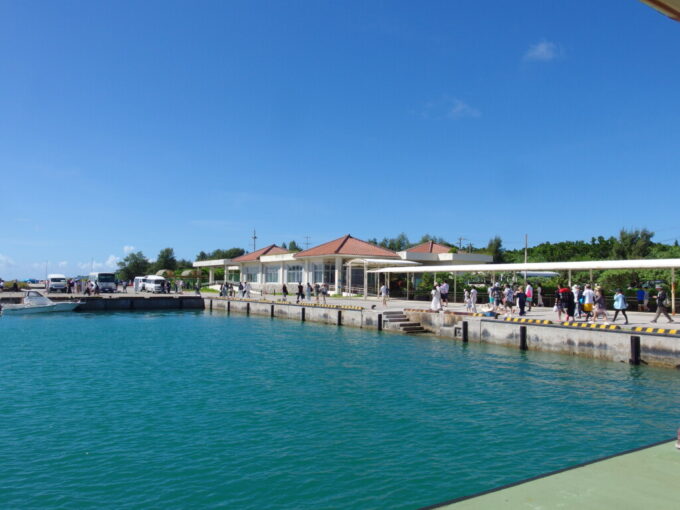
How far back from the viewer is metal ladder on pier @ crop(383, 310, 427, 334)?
27.3 m

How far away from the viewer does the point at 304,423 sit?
37.1ft

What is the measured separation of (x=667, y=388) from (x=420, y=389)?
6890 millimetres

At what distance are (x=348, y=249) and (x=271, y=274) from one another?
605 inches

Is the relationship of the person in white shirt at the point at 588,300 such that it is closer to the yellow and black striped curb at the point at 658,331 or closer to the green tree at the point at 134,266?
the yellow and black striped curb at the point at 658,331

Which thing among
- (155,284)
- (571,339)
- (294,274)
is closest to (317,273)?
(294,274)

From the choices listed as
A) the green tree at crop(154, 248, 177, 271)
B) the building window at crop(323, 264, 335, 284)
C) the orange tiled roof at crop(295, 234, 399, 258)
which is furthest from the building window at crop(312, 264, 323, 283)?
the green tree at crop(154, 248, 177, 271)

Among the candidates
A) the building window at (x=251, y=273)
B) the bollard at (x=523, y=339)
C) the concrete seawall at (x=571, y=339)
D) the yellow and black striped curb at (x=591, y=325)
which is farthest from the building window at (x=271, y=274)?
the yellow and black striped curb at (x=591, y=325)

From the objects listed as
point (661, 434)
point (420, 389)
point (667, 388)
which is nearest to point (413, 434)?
point (420, 389)

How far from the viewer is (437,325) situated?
2652cm

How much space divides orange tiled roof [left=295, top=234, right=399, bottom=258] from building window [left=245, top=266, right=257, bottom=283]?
14696mm

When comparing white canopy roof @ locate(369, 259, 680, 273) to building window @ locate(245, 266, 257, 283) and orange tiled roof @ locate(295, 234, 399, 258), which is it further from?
building window @ locate(245, 266, 257, 283)

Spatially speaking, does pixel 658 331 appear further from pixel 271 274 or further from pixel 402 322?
pixel 271 274

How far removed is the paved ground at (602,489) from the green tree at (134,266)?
4123 inches

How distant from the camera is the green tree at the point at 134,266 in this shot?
336ft
